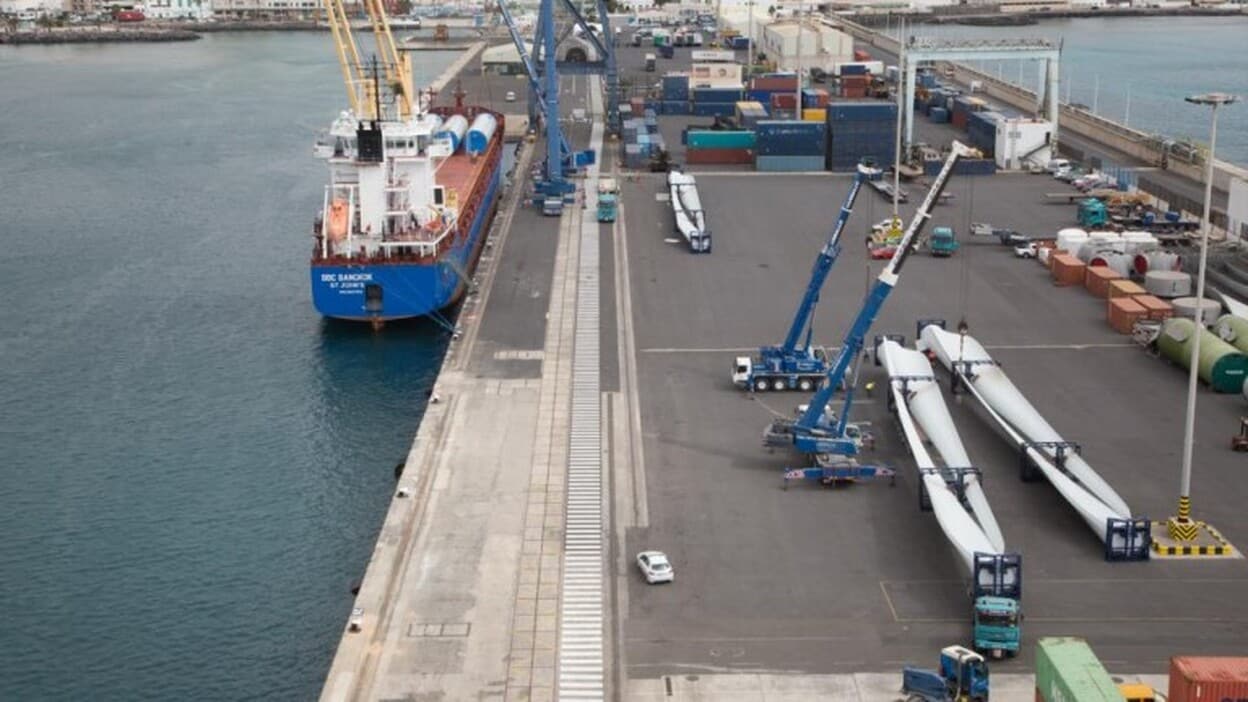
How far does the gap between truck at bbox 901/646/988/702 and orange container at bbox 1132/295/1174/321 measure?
2919 cm

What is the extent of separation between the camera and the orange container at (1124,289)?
57.2 metres

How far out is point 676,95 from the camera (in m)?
119

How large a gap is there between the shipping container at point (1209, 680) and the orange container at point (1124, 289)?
109 ft

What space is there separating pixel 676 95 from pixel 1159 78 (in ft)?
197

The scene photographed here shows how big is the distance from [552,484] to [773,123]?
56.1 metres

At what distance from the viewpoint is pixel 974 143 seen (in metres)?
97.9

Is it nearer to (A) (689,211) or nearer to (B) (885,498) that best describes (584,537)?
(B) (885,498)

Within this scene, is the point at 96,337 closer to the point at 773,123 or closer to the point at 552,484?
the point at 552,484

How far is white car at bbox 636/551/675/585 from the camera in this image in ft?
112

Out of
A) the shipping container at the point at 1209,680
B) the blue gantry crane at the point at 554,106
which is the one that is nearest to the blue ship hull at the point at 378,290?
the blue gantry crane at the point at 554,106

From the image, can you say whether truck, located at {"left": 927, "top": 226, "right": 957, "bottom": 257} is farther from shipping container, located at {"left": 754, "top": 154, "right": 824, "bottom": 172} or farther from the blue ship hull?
shipping container, located at {"left": 754, "top": 154, "right": 824, "bottom": 172}

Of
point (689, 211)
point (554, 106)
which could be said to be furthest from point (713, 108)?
point (689, 211)

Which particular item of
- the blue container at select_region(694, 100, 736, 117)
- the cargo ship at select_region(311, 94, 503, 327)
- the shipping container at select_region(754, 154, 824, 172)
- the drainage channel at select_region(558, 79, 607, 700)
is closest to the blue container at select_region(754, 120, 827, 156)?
the shipping container at select_region(754, 154, 824, 172)

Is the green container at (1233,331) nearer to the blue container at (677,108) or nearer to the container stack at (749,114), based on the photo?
the container stack at (749,114)
